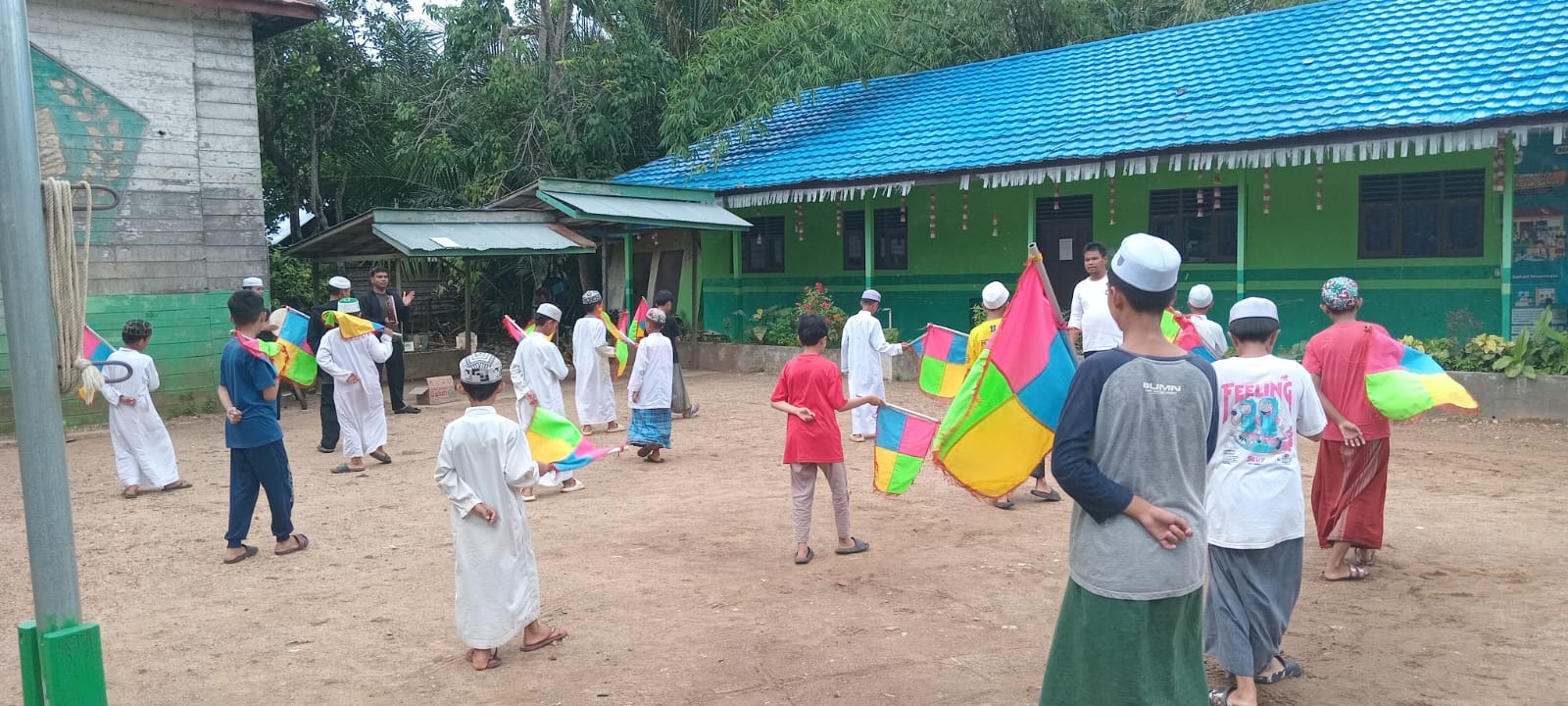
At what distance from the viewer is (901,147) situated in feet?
50.3

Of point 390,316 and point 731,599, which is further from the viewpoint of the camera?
point 390,316

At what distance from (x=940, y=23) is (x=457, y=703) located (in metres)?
18.2

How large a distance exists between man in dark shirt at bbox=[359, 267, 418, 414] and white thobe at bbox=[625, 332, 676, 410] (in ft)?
14.2

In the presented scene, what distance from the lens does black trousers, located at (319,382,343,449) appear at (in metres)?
10.4

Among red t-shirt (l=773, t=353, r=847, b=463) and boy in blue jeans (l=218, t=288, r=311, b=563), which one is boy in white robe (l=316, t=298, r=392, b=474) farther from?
red t-shirt (l=773, t=353, r=847, b=463)

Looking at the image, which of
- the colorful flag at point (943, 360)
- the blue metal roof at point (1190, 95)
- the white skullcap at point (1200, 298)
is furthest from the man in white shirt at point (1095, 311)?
the blue metal roof at point (1190, 95)

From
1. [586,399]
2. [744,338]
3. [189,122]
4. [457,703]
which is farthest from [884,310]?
[457,703]

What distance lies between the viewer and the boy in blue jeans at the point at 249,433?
6.32 metres

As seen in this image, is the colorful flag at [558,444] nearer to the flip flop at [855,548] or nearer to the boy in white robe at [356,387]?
the flip flop at [855,548]

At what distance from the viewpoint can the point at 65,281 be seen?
3.12 metres

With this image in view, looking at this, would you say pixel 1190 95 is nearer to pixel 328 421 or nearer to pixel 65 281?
pixel 328 421

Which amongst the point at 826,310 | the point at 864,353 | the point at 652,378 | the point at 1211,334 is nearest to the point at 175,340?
the point at 652,378

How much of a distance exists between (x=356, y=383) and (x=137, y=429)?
1616mm

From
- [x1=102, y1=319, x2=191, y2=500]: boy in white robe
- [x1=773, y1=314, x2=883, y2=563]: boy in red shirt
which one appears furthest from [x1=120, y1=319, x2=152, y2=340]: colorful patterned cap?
[x1=773, y1=314, x2=883, y2=563]: boy in red shirt
